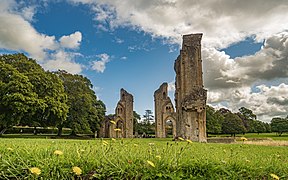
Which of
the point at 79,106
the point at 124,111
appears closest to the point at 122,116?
the point at 124,111

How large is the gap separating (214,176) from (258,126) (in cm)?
7867

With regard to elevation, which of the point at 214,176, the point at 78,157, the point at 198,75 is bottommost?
the point at 214,176

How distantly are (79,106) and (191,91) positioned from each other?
69.8ft

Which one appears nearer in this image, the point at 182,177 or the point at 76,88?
the point at 182,177

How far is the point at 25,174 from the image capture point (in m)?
3.42

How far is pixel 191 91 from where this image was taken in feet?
88.4

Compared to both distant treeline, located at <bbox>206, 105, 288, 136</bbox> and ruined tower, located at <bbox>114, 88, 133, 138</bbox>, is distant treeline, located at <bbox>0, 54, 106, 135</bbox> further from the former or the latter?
distant treeline, located at <bbox>206, 105, 288, 136</bbox>

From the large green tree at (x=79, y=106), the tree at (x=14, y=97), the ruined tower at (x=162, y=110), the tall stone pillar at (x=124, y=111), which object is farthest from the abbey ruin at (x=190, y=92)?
the tall stone pillar at (x=124, y=111)

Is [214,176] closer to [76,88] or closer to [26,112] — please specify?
[26,112]

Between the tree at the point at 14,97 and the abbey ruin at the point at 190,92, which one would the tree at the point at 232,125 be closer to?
the abbey ruin at the point at 190,92

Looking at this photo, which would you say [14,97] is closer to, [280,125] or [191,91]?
[191,91]

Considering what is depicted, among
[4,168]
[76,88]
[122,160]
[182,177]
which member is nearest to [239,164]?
[182,177]

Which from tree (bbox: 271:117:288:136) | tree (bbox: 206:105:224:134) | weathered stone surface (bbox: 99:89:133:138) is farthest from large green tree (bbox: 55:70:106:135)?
tree (bbox: 271:117:288:136)

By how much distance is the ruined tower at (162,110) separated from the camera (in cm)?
5228
